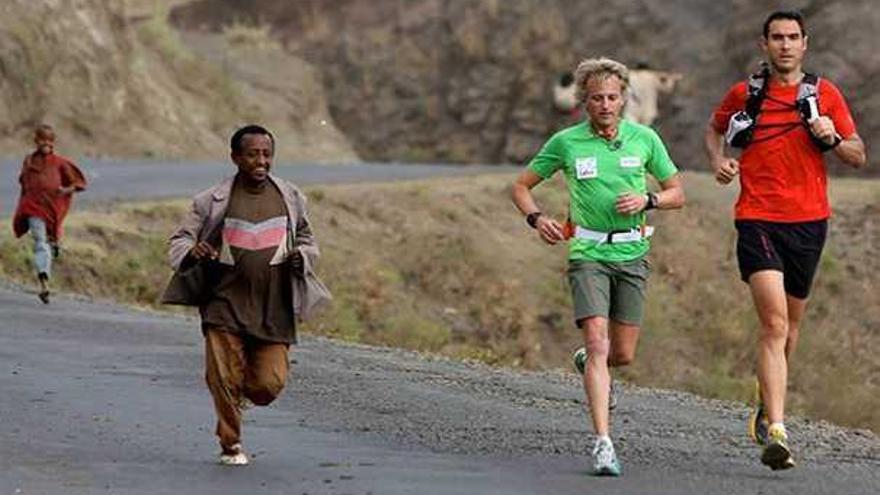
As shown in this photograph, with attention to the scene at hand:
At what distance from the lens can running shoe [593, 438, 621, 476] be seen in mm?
11664

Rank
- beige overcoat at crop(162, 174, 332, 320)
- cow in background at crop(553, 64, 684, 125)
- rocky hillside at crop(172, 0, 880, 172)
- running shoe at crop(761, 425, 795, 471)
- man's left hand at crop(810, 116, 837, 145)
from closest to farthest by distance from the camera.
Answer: running shoe at crop(761, 425, 795, 471)
beige overcoat at crop(162, 174, 332, 320)
man's left hand at crop(810, 116, 837, 145)
cow in background at crop(553, 64, 684, 125)
rocky hillside at crop(172, 0, 880, 172)

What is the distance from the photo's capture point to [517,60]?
5047cm

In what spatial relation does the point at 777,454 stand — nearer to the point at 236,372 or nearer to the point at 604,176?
the point at 604,176

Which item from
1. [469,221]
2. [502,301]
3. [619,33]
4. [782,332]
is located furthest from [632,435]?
[619,33]

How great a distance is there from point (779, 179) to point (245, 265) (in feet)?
8.52

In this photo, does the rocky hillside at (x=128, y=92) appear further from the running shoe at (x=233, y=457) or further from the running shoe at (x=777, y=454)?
the running shoe at (x=777, y=454)

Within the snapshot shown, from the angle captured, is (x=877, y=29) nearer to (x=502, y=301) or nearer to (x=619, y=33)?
(x=619, y=33)

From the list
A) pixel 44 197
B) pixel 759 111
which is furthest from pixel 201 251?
pixel 44 197

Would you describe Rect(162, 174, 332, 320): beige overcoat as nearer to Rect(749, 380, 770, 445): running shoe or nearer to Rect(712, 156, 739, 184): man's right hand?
Rect(712, 156, 739, 184): man's right hand

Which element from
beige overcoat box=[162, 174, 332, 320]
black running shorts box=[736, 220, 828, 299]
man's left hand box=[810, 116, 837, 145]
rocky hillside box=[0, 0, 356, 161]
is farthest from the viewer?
rocky hillside box=[0, 0, 356, 161]

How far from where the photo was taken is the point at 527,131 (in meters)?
49.2

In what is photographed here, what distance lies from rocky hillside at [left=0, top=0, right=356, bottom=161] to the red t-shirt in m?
29.8

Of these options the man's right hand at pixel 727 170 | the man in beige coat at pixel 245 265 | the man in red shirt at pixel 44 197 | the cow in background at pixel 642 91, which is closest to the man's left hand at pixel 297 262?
the man in beige coat at pixel 245 265

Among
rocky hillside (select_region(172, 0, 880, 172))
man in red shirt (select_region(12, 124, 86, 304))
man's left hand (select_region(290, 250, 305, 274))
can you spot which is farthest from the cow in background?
man's left hand (select_region(290, 250, 305, 274))
